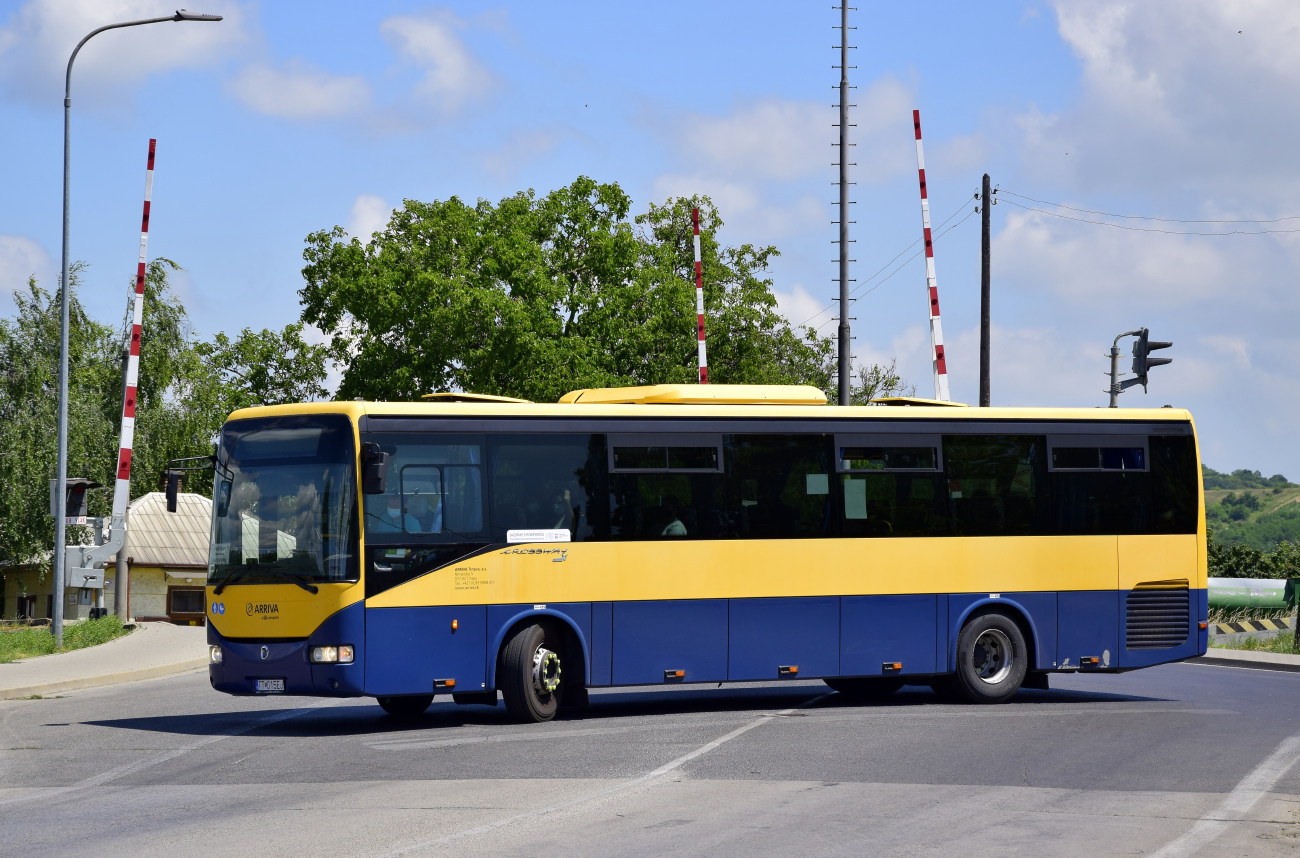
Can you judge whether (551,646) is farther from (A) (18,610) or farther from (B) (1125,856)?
(A) (18,610)

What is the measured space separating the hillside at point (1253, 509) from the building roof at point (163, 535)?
7670cm

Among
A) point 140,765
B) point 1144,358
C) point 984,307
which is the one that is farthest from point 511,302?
point 140,765

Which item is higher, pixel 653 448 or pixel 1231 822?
pixel 653 448

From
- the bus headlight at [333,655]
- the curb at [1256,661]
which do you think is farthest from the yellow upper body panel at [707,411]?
the curb at [1256,661]

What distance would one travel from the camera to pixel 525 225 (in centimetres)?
5050

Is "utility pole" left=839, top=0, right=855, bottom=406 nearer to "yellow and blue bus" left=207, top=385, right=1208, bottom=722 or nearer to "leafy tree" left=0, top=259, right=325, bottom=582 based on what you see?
"yellow and blue bus" left=207, top=385, right=1208, bottom=722

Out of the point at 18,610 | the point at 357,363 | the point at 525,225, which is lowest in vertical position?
the point at 18,610

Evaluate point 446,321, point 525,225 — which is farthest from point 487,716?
point 525,225

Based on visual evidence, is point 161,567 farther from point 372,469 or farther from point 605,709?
point 372,469

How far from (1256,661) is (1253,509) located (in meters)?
137

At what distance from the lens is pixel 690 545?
613 inches

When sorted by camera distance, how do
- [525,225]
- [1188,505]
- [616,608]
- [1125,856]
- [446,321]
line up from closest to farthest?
[1125,856]
[616,608]
[1188,505]
[446,321]
[525,225]

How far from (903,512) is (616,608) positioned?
3525 mm

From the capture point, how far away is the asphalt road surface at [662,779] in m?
8.62
